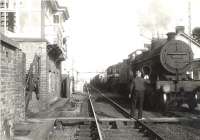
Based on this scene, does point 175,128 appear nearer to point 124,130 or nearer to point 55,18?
point 124,130

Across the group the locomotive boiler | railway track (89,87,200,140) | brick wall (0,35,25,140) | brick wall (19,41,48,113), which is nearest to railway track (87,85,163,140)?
railway track (89,87,200,140)

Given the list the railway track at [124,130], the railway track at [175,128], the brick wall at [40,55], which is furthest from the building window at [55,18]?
the railway track at [175,128]

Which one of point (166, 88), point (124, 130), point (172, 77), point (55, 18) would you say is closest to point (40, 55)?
point (172, 77)

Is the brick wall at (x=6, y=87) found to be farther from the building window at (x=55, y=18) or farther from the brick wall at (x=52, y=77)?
the building window at (x=55, y=18)

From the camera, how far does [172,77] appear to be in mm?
16703

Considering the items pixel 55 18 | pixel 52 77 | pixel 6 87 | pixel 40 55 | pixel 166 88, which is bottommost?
pixel 166 88

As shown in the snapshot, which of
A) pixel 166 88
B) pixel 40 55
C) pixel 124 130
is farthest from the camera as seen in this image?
pixel 40 55

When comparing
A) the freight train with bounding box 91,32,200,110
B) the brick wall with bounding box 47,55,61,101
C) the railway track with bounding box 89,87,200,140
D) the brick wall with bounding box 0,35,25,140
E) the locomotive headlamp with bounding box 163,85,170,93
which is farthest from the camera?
the brick wall with bounding box 47,55,61,101

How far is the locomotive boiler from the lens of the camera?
16.0m

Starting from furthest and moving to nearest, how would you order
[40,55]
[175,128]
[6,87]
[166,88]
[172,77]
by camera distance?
1. [40,55]
2. [172,77]
3. [166,88]
4. [175,128]
5. [6,87]

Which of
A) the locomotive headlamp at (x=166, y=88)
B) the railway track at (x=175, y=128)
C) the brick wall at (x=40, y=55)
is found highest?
the brick wall at (x=40, y=55)

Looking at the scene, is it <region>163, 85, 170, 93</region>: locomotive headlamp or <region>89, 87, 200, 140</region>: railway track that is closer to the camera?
<region>89, 87, 200, 140</region>: railway track

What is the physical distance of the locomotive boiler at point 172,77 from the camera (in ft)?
52.4

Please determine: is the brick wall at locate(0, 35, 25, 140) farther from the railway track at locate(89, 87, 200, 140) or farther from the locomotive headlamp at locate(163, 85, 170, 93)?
the locomotive headlamp at locate(163, 85, 170, 93)
